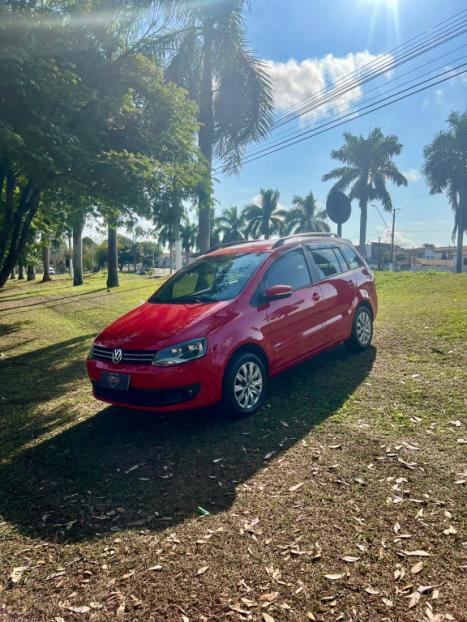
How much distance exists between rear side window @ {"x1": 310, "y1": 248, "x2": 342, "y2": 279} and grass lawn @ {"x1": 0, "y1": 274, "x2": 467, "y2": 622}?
1.43 meters

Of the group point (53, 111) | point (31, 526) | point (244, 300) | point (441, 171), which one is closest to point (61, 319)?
point (53, 111)

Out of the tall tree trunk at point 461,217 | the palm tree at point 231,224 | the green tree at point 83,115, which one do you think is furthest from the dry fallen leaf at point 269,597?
the palm tree at point 231,224

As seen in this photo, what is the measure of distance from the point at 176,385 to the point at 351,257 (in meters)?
4.02

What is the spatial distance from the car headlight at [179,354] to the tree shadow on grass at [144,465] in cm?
82

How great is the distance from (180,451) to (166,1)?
39.0 feet

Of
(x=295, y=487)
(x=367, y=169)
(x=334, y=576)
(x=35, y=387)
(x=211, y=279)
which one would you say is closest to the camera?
(x=334, y=576)

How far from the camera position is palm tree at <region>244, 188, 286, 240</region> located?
5344cm

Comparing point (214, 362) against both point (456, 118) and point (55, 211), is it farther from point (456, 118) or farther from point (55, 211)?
point (456, 118)

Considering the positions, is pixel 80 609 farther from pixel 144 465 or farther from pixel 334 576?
pixel 144 465

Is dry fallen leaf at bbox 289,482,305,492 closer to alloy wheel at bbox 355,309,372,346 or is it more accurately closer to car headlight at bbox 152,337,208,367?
car headlight at bbox 152,337,208,367

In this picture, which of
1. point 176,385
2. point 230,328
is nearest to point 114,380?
point 176,385

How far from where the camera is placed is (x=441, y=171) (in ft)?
131

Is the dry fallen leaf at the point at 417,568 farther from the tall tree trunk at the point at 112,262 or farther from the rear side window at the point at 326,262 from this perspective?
the tall tree trunk at the point at 112,262

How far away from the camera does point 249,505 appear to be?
3137 mm
